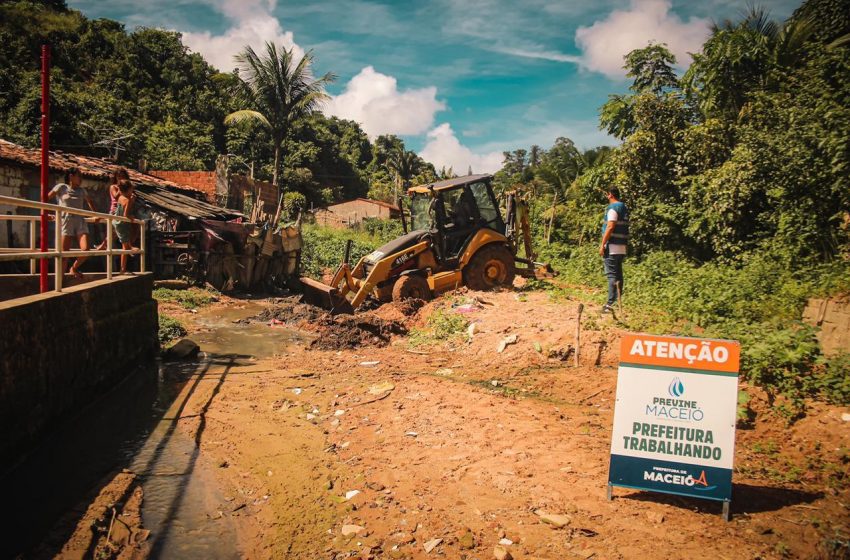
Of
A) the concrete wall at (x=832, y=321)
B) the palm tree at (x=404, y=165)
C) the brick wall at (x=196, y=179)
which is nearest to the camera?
the concrete wall at (x=832, y=321)

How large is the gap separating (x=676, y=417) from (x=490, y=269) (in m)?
8.46

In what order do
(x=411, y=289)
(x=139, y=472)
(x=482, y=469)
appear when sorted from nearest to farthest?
(x=482, y=469) → (x=139, y=472) → (x=411, y=289)

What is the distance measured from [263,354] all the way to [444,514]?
247 inches

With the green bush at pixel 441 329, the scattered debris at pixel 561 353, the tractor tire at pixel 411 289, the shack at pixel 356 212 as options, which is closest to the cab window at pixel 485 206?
the tractor tire at pixel 411 289

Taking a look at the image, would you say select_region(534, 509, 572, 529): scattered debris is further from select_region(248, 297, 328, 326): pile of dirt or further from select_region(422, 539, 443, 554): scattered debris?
select_region(248, 297, 328, 326): pile of dirt

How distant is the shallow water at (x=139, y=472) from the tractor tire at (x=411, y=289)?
4.38 meters

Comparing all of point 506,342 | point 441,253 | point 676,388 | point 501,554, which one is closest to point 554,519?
point 501,554

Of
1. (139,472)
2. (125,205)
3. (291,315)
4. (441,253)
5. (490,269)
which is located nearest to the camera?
(139,472)

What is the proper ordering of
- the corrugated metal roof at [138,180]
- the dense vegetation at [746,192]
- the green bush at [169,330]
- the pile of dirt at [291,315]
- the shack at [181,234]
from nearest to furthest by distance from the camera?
1. the dense vegetation at [746,192]
2. the green bush at [169,330]
3. the pile of dirt at [291,315]
4. the corrugated metal roof at [138,180]
5. the shack at [181,234]

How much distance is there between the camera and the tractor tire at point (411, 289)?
11.3 metres

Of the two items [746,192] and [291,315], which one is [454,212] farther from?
[746,192]

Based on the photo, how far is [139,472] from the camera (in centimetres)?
493

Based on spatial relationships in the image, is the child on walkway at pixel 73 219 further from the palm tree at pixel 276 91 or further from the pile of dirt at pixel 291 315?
the palm tree at pixel 276 91

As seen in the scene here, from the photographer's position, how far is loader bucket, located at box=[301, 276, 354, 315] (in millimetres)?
11523
